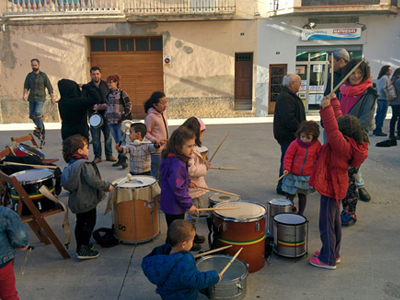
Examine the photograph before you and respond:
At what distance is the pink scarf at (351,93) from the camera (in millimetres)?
4727

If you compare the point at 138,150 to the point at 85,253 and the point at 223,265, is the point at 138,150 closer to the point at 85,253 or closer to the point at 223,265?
the point at 85,253

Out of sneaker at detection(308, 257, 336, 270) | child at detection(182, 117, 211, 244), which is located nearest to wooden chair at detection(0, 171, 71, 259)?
child at detection(182, 117, 211, 244)

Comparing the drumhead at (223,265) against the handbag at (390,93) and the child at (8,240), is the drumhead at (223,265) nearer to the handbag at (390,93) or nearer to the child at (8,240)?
the child at (8,240)

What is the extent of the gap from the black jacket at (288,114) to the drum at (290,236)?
1.85 metres

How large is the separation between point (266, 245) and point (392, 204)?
99.6 inches

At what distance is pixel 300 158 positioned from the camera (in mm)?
4672

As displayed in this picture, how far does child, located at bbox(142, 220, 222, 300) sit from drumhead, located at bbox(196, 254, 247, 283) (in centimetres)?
49

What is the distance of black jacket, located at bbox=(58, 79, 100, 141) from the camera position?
18.8 ft

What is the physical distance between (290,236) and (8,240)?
8.20ft

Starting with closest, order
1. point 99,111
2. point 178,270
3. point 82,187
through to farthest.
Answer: point 178,270 → point 82,187 → point 99,111

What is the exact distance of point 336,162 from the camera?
11.5ft

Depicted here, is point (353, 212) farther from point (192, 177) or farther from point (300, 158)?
point (192, 177)

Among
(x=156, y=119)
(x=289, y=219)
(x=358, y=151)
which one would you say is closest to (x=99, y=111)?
(x=156, y=119)

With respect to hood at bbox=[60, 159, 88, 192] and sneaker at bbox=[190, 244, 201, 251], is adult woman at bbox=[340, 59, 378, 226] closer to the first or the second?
sneaker at bbox=[190, 244, 201, 251]
